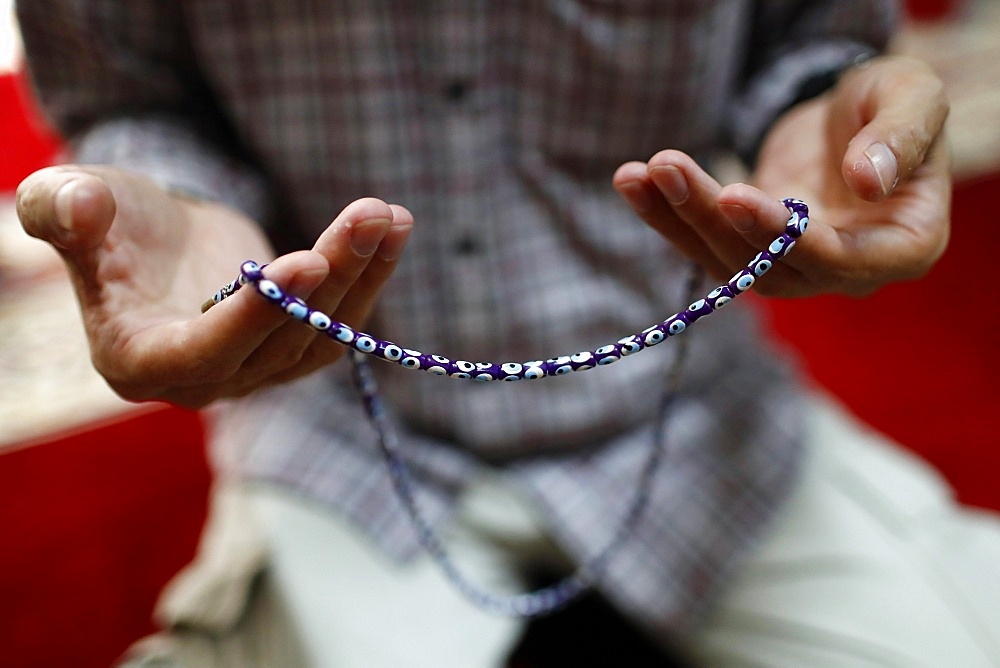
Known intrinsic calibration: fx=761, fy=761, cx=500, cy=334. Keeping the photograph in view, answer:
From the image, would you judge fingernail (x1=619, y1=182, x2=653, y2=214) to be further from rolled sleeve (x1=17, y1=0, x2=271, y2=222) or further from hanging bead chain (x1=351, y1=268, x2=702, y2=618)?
rolled sleeve (x1=17, y1=0, x2=271, y2=222)

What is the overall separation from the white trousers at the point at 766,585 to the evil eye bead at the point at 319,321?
0.91ft

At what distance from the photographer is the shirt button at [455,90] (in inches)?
18.6

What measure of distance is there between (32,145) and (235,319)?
725 millimetres

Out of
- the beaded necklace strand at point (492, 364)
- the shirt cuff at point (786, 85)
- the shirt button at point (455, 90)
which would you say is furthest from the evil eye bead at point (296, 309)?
the shirt cuff at point (786, 85)

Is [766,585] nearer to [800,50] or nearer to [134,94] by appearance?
[800,50]

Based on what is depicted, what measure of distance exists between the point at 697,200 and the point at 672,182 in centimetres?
1

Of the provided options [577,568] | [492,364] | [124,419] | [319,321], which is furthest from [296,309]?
[124,419]

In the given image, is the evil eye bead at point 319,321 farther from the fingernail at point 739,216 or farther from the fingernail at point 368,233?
the fingernail at point 739,216

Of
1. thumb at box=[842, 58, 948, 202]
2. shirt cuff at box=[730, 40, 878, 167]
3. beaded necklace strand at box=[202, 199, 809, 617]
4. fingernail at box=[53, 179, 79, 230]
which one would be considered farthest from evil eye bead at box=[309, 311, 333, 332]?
shirt cuff at box=[730, 40, 878, 167]

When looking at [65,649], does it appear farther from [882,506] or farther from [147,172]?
[882,506]

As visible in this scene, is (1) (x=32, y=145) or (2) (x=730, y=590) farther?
(1) (x=32, y=145)

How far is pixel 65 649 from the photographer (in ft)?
2.13

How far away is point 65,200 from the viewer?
0.96 feet

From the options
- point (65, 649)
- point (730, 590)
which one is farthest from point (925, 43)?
point (65, 649)
